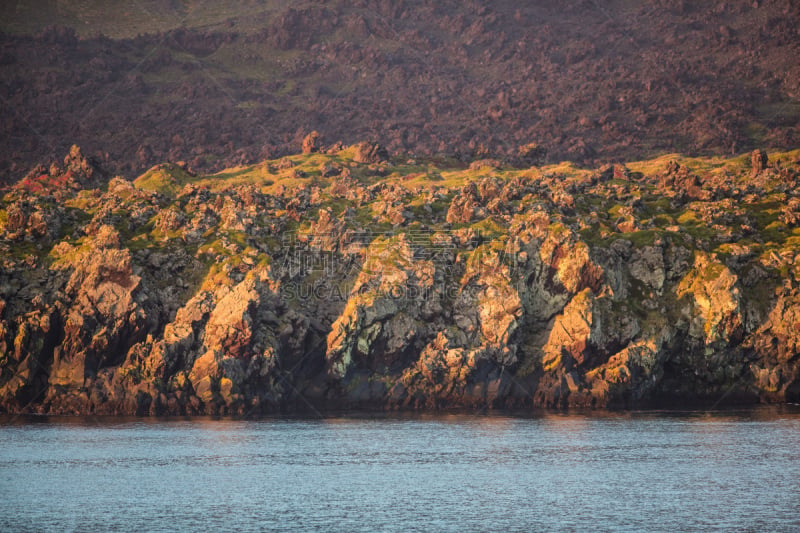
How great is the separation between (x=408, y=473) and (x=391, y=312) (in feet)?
159

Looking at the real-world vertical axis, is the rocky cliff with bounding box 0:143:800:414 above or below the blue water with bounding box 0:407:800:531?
above

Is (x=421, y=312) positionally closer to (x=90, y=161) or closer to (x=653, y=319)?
(x=653, y=319)

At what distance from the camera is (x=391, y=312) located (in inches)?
5344

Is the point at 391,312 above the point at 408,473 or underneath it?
above

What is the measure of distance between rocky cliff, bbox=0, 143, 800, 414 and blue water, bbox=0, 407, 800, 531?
9.85 meters

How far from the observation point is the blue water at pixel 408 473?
7156cm

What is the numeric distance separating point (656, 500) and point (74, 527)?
40774 millimetres

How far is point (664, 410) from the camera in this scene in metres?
131

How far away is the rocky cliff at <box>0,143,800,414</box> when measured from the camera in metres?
131

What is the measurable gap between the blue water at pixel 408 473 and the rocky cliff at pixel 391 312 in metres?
9.85

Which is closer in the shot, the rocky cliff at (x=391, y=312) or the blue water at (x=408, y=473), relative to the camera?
the blue water at (x=408, y=473)

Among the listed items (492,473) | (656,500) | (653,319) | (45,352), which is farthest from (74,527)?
(653,319)

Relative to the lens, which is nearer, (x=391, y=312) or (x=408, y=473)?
(x=408, y=473)

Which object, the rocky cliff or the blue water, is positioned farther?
the rocky cliff
